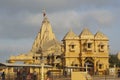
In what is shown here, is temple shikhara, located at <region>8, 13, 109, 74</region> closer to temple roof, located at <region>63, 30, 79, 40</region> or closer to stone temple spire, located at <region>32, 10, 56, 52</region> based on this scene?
temple roof, located at <region>63, 30, 79, 40</region>

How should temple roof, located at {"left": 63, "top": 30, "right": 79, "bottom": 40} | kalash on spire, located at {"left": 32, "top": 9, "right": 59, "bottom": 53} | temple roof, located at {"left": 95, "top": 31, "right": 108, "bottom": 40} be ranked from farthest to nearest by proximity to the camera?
kalash on spire, located at {"left": 32, "top": 9, "right": 59, "bottom": 53}
temple roof, located at {"left": 95, "top": 31, "right": 108, "bottom": 40}
temple roof, located at {"left": 63, "top": 30, "right": 79, "bottom": 40}

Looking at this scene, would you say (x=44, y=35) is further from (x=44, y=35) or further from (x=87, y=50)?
(x=87, y=50)

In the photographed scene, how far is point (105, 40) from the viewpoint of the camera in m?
72.6

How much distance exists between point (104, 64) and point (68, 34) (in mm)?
8900

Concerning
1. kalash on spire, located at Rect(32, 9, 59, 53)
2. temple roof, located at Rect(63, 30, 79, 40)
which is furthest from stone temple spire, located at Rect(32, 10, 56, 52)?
temple roof, located at Rect(63, 30, 79, 40)

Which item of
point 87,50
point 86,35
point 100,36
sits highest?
point 86,35

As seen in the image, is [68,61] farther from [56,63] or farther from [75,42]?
[56,63]

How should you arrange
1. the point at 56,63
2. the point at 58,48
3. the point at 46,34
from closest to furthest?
the point at 56,63, the point at 58,48, the point at 46,34

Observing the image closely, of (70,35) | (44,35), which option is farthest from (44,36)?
(70,35)

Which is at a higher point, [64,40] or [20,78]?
[64,40]

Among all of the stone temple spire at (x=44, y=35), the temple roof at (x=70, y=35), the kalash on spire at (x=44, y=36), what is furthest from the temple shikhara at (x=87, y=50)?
the stone temple spire at (x=44, y=35)

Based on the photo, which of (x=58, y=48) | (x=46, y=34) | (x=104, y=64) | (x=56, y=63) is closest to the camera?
(x=104, y=64)

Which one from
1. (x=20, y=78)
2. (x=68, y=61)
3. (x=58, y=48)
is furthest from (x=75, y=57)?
(x=20, y=78)

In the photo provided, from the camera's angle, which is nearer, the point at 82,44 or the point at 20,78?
the point at 20,78
